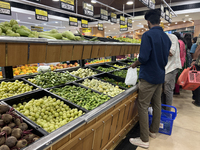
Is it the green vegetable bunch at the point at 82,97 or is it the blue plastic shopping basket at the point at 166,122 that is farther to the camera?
the blue plastic shopping basket at the point at 166,122

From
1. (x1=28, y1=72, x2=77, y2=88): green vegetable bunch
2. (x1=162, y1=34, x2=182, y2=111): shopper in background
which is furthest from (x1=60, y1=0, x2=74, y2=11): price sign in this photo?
(x1=162, y1=34, x2=182, y2=111): shopper in background

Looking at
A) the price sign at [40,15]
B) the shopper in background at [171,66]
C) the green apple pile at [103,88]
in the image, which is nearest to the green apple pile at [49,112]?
the green apple pile at [103,88]

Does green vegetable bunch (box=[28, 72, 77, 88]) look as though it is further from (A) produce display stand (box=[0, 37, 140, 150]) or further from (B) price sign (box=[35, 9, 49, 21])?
(B) price sign (box=[35, 9, 49, 21])

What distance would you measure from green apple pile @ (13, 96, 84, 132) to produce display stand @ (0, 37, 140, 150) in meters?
0.24

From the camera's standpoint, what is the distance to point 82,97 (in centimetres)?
249

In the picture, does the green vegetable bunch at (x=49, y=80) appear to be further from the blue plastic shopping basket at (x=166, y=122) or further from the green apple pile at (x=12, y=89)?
the blue plastic shopping basket at (x=166, y=122)

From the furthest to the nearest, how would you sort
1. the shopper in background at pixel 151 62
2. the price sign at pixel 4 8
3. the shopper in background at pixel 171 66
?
the price sign at pixel 4 8 → the shopper in background at pixel 171 66 → the shopper in background at pixel 151 62

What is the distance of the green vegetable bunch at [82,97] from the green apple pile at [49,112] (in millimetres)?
196

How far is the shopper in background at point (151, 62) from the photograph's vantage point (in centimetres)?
239

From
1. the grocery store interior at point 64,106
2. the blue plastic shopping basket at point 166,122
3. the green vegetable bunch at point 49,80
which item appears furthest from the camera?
the blue plastic shopping basket at point 166,122

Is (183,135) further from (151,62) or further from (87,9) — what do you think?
(87,9)

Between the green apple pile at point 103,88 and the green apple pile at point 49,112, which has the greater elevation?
the green apple pile at point 103,88

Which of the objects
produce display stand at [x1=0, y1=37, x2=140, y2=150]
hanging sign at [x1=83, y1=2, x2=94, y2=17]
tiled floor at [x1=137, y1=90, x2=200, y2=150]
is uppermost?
hanging sign at [x1=83, y1=2, x2=94, y2=17]

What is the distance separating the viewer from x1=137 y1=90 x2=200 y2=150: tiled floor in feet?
9.41
